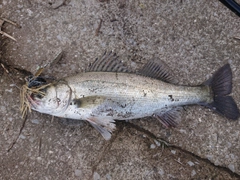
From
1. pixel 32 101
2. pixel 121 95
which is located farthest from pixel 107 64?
pixel 32 101

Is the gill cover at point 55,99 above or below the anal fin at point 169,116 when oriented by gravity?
above

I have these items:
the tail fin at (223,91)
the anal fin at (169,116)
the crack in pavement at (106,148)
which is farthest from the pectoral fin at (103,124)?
the tail fin at (223,91)

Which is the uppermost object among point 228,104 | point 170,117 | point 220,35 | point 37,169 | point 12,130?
point 220,35

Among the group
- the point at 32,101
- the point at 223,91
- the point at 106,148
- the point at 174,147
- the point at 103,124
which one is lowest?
the point at 106,148

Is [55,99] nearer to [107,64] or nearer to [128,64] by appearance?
[107,64]

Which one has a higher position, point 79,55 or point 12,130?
point 79,55

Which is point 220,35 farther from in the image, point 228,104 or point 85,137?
point 85,137

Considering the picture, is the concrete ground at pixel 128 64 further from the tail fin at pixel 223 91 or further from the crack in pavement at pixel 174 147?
the tail fin at pixel 223 91

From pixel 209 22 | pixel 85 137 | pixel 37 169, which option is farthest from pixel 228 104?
pixel 37 169
